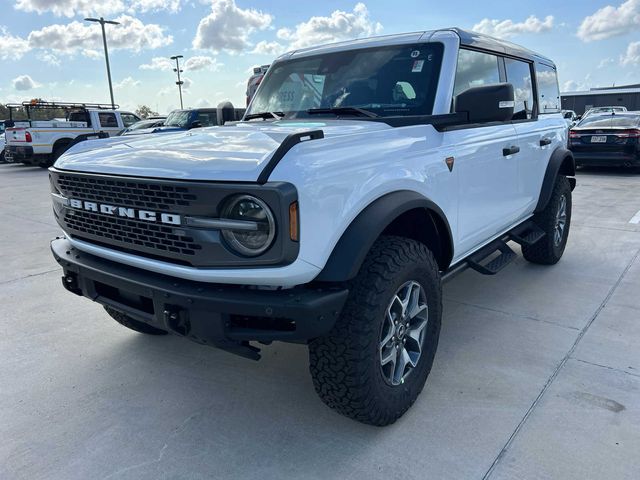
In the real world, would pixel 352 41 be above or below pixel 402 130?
above

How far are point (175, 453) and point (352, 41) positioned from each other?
9.20 ft

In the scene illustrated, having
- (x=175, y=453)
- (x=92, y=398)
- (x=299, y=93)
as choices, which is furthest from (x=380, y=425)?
(x=299, y=93)

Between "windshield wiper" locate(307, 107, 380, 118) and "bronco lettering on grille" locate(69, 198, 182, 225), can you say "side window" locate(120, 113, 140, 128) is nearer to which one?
"windshield wiper" locate(307, 107, 380, 118)

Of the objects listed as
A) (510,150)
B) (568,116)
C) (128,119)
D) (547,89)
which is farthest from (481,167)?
(128,119)

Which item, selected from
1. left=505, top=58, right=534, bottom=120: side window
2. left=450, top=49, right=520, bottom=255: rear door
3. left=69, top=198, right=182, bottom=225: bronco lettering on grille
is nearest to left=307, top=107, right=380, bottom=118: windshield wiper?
left=450, top=49, right=520, bottom=255: rear door

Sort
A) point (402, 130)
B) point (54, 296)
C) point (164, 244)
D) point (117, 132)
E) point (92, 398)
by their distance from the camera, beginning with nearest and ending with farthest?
point (164, 244), point (402, 130), point (92, 398), point (54, 296), point (117, 132)

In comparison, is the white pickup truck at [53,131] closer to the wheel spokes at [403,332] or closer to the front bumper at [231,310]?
the front bumper at [231,310]

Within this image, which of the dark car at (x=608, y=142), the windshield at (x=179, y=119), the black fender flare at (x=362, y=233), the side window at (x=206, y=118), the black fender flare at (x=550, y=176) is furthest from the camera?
the side window at (x=206, y=118)

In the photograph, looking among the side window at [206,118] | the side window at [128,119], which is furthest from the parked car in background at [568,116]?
the side window at [128,119]

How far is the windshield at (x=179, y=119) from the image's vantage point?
49.5 ft

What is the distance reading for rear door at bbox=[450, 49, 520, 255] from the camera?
289 cm

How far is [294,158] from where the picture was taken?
190 centimetres

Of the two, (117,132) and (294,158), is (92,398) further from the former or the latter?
(117,132)

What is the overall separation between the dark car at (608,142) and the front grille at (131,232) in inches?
440
